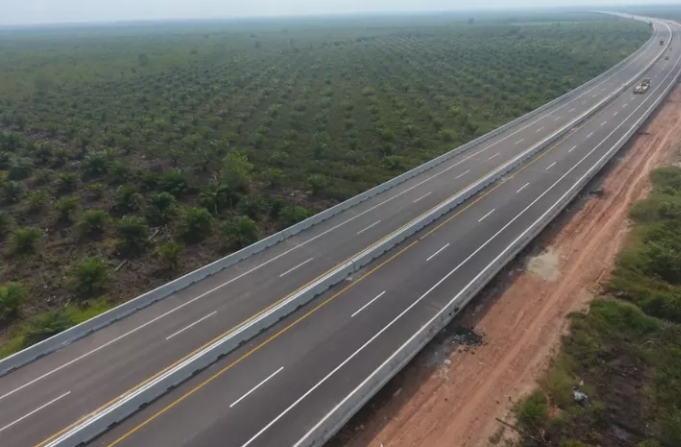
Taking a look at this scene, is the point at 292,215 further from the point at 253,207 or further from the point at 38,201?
the point at 38,201

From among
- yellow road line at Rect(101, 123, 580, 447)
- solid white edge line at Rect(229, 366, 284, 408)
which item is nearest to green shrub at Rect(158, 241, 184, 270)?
yellow road line at Rect(101, 123, 580, 447)

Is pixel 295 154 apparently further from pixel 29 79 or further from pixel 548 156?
pixel 29 79

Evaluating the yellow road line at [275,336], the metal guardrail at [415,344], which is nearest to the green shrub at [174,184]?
the yellow road line at [275,336]

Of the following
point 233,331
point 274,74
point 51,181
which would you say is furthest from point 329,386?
point 274,74

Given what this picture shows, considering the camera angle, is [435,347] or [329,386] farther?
[435,347]

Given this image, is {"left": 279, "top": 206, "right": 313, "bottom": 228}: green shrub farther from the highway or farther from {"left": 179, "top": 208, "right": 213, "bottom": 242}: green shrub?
{"left": 179, "top": 208, "right": 213, "bottom": 242}: green shrub
